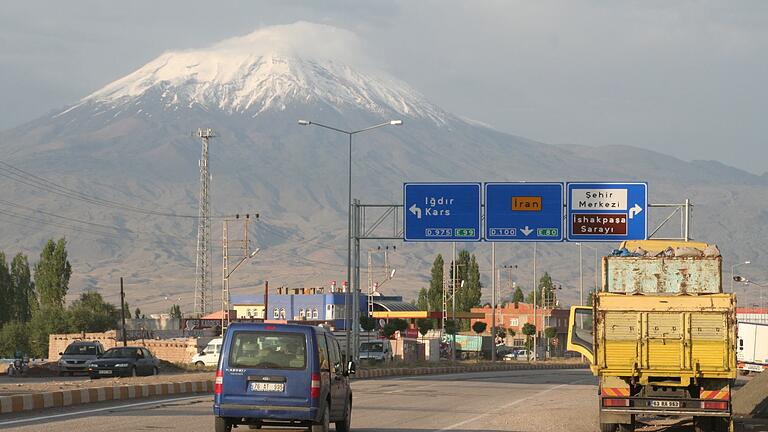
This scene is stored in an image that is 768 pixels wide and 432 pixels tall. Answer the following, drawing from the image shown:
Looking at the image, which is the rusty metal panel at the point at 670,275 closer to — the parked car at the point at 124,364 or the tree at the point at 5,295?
the parked car at the point at 124,364

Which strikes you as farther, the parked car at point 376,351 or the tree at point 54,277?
the tree at point 54,277

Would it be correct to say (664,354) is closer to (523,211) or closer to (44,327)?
(523,211)

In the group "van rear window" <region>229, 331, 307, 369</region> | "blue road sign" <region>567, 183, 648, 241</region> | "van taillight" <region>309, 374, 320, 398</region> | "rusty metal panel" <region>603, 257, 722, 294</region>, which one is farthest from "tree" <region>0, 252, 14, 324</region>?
"van taillight" <region>309, 374, 320, 398</region>

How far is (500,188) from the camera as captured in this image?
5325 centimetres

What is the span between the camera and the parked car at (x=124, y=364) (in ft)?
151

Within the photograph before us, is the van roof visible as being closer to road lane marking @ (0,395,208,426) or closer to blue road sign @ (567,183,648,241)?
road lane marking @ (0,395,208,426)

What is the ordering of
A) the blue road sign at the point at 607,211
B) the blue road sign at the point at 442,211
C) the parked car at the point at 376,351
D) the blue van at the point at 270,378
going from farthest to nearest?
1. the parked car at the point at 376,351
2. the blue road sign at the point at 442,211
3. the blue road sign at the point at 607,211
4. the blue van at the point at 270,378

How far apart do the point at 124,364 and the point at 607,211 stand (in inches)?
743

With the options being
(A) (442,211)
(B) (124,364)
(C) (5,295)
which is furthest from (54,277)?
(B) (124,364)

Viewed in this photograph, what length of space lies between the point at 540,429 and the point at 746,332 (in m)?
40.9

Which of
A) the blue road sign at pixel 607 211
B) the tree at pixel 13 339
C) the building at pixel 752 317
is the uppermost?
the blue road sign at pixel 607 211

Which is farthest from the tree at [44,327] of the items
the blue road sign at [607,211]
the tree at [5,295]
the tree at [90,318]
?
the blue road sign at [607,211]

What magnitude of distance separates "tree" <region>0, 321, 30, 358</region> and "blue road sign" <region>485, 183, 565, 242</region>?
76982mm

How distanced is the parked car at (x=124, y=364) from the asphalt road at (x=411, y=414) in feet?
32.0
